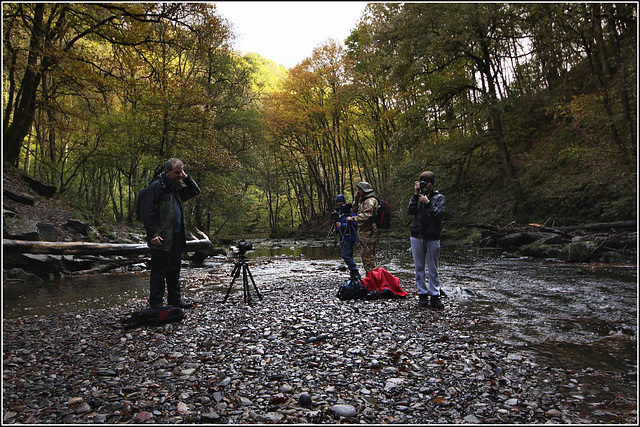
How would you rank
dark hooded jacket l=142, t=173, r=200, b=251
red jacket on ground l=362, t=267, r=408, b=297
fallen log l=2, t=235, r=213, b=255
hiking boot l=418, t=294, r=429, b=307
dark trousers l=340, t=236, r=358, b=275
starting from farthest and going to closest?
dark trousers l=340, t=236, r=358, b=275
red jacket on ground l=362, t=267, r=408, b=297
hiking boot l=418, t=294, r=429, b=307
dark hooded jacket l=142, t=173, r=200, b=251
fallen log l=2, t=235, r=213, b=255

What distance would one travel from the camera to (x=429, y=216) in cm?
630

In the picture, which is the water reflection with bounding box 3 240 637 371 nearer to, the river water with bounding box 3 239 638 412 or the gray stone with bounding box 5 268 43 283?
the river water with bounding box 3 239 638 412

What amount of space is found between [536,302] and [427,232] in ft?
9.36

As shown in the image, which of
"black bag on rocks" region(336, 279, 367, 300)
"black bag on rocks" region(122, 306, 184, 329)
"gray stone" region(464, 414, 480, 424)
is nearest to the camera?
"gray stone" region(464, 414, 480, 424)

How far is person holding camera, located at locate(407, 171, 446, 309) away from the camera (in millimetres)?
6262

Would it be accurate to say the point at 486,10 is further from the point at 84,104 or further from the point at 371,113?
the point at 84,104

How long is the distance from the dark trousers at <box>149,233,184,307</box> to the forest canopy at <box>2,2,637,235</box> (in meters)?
6.29

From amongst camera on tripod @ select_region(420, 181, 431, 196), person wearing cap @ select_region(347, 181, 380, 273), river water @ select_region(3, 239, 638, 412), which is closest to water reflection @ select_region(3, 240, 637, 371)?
river water @ select_region(3, 239, 638, 412)

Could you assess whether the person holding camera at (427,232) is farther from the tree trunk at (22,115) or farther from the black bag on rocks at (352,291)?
the tree trunk at (22,115)

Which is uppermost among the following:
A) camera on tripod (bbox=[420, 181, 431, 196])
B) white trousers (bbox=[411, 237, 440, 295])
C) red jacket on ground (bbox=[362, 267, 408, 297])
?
camera on tripod (bbox=[420, 181, 431, 196])

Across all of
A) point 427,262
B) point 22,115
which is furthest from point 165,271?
point 22,115

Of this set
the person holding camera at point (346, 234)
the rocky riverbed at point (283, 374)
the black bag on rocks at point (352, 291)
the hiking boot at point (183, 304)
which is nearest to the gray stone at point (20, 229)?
the rocky riverbed at point (283, 374)

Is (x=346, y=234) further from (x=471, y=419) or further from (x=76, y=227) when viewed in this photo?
(x=76, y=227)

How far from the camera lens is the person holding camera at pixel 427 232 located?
626 centimetres
